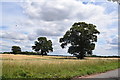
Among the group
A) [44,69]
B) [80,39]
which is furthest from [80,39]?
[44,69]

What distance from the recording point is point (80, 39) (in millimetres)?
56750

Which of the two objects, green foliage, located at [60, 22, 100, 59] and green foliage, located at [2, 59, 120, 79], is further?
green foliage, located at [60, 22, 100, 59]

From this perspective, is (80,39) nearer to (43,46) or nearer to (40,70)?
(43,46)

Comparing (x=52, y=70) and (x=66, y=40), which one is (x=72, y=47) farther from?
(x=52, y=70)

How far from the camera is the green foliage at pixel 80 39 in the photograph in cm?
5656

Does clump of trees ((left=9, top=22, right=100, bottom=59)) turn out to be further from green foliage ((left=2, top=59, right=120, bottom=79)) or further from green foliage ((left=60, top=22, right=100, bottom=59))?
green foliage ((left=2, top=59, right=120, bottom=79))

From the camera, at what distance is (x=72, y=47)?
56938 mm

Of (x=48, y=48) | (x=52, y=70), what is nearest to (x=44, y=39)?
(x=48, y=48)

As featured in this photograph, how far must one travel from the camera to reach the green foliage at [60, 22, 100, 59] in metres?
56.6

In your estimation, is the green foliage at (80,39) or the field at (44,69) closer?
the field at (44,69)

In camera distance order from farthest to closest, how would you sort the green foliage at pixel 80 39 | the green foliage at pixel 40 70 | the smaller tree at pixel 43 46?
the smaller tree at pixel 43 46, the green foliage at pixel 80 39, the green foliage at pixel 40 70

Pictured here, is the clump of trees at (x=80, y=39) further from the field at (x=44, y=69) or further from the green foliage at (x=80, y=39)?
the field at (x=44, y=69)

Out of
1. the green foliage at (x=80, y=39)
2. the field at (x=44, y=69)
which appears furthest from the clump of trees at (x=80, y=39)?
the field at (x=44, y=69)

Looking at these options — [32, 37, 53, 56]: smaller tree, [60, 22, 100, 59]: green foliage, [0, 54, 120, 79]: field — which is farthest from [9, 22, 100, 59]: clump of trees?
[0, 54, 120, 79]: field
